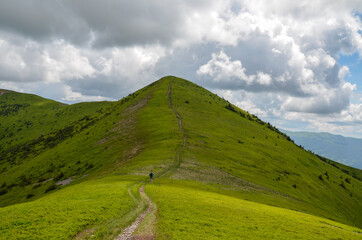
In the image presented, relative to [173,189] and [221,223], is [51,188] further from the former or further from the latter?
[221,223]

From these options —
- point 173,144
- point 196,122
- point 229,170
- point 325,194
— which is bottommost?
point 325,194

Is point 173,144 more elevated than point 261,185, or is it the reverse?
point 173,144

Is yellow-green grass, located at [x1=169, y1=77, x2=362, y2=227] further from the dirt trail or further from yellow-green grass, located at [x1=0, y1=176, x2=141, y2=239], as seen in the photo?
yellow-green grass, located at [x1=0, y1=176, x2=141, y2=239]

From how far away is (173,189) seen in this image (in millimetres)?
36875

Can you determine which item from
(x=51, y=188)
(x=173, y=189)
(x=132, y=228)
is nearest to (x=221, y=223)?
(x=132, y=228)

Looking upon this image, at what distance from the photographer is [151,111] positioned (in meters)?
118

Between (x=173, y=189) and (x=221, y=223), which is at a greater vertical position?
(x=221, y=223)

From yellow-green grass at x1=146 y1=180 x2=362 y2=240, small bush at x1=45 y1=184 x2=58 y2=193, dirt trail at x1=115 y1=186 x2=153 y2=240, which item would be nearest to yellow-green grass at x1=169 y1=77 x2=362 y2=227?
yellow-green grass at x1=146 y1=180 x2=362 y2=240

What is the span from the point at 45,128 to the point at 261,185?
20934 cm

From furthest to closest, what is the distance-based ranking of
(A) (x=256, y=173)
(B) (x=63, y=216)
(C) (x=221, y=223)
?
1. (A) (x=256, y=173)
2. (C) (x=221, y=223)
3. (B) (x=63, y=216)

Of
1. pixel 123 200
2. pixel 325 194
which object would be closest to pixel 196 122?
pixel 325 194

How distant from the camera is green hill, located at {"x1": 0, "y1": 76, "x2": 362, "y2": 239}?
21297 millimetres

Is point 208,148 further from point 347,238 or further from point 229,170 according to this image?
point 347,238

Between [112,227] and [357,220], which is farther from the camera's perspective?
[357,220]
